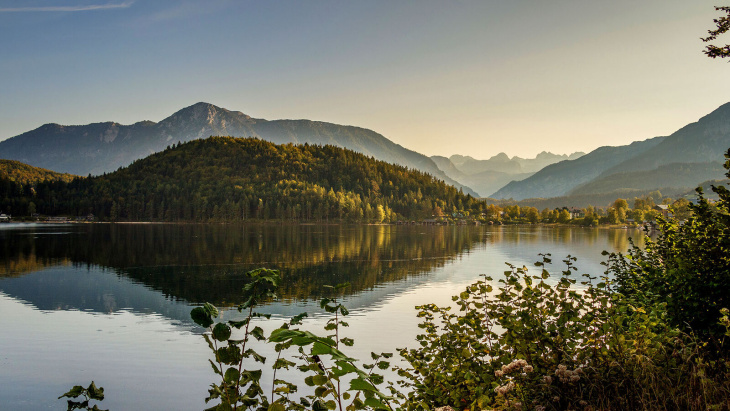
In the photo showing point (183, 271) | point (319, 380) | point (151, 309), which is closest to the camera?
point (319, 380)

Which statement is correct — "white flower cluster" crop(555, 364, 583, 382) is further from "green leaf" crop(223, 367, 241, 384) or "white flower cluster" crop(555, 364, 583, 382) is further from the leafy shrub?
the leafy shrub

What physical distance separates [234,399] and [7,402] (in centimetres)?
1283

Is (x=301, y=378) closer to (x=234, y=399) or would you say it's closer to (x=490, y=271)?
(x=234, y=399)

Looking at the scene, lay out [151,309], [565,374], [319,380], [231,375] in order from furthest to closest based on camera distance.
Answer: [151,309] < [565,374] < [231,375] < [319,380]

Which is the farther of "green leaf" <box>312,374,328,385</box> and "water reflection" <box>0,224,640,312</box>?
"water reflection" <box>0,224,640,312</box>

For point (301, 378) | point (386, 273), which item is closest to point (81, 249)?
point (386, 273)

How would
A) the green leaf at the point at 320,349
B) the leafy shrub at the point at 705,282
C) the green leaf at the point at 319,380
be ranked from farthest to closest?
the leafy shrub at the point at 705,282, the green leaf at the point at 319,380, the green leaf at the point at 320,349

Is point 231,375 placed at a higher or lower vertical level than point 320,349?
lower

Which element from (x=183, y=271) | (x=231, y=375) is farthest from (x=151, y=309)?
(x=231, y=375)

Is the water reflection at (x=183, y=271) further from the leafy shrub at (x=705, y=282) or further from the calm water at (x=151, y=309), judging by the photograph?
the leafy shrub at (x=705, y=282)

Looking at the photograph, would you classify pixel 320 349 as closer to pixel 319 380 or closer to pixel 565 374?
pixel 319 380

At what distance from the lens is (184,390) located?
13016 millimetres

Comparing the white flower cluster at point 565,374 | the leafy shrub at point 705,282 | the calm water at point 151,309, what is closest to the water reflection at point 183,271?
the calm water at point 151,309

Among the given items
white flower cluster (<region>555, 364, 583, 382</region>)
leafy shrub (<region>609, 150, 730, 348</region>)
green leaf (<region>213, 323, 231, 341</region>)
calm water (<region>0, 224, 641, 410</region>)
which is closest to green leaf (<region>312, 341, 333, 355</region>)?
green leaf (<region>213, 323, 231, 341</region>)
